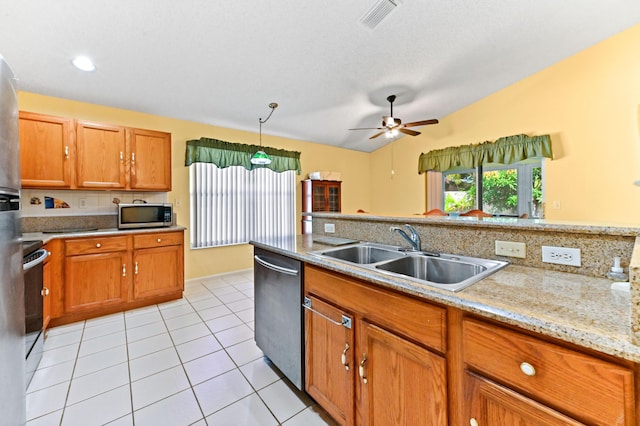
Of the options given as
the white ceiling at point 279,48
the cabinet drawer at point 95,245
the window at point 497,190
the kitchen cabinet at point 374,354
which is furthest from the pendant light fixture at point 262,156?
the window at point 497,190

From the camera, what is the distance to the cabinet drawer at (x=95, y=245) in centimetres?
261

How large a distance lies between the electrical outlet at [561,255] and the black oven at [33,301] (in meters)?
3.05

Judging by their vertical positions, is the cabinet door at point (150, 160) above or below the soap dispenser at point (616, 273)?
above

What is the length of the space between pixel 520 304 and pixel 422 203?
16.4 ft

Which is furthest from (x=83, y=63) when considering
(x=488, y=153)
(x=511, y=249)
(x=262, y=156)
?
(x=488, y=153)

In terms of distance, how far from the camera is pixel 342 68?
123 inches

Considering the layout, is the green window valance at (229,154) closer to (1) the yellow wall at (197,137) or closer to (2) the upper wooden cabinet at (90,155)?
(1) the yellow wall at (197,137)

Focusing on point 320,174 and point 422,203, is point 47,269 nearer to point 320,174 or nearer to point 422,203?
point 320,174

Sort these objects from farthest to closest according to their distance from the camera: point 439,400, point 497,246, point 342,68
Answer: point 342,68
point 497,246
point 439,400

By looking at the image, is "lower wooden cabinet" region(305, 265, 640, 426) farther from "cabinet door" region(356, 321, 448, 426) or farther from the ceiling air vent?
the ceiling air vent

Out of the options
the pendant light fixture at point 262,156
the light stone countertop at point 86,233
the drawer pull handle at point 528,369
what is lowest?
the drawer pull handle at point 528,369

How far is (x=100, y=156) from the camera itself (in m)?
2.98

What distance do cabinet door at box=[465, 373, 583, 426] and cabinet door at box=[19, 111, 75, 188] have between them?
151 inches

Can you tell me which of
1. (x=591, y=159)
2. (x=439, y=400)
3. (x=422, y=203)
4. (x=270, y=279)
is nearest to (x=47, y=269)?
(x=270, y=279)
